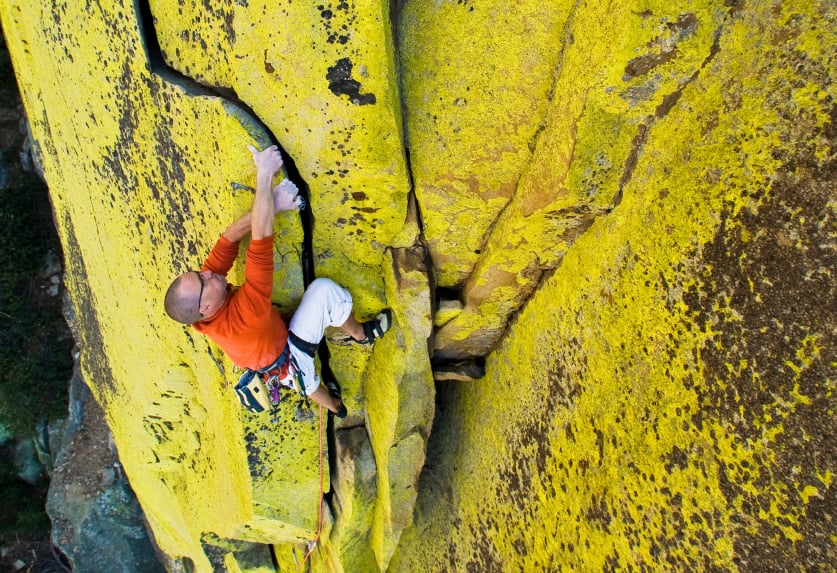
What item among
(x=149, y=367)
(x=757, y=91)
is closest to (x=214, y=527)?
(x=149, y=367)

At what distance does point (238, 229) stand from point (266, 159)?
39 cm

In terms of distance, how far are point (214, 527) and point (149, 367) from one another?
1606 mm

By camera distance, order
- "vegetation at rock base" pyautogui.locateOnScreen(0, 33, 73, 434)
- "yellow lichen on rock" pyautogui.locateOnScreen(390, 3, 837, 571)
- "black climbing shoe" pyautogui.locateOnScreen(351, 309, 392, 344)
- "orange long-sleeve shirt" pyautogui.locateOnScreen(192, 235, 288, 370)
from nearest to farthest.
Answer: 1. "yellow lichen on rock" pyautogui.locateOnScreen(390, 3, 837, 571)
2. "orange long-sleeve shirt" pyautogui.locateOnScreen(192, 235, 288, 370)
3. "black climbing shoe" pyautogui.locateOnScreen(351, 309, 392, 344)
4. "vegetation at rock base" pyautogui.locateOnScreen(0, 33, 73, 434)

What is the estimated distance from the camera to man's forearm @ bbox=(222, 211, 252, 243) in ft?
9.39

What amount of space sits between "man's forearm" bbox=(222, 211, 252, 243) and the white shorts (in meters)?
0.55

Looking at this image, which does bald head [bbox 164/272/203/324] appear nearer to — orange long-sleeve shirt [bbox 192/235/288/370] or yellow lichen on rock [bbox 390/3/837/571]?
orange long-sleeve shirt [bbox 192/235/288/370]

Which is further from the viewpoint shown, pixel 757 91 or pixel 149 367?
pixel 149 367

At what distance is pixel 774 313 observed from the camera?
80.5 inches

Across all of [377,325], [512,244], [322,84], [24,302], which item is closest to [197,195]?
[322,84]

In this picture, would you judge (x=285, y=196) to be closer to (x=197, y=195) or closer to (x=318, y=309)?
(x=197, y=195)

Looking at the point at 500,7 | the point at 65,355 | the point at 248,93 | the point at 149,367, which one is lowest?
the point at 149,367

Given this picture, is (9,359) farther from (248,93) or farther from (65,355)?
(248,93)

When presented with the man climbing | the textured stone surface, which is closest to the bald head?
the man climbing

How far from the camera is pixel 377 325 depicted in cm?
355
